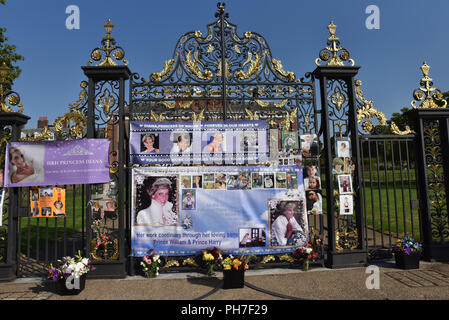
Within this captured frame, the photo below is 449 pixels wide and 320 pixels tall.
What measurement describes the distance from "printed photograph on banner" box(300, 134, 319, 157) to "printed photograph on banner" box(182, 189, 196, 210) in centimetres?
257

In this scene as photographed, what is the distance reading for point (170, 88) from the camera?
6.40 m

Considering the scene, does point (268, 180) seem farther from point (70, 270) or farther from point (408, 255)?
point (70, 270)

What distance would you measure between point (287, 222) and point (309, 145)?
174cm

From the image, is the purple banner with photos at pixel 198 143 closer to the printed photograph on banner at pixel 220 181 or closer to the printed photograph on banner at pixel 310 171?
the printed photograph on banner at pixel 220 181

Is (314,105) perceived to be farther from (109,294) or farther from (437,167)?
(109,294)

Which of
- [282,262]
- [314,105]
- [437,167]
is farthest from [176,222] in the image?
[437,167]

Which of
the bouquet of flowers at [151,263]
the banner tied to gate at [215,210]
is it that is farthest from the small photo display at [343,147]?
the bouquet of flowers at [151,263]

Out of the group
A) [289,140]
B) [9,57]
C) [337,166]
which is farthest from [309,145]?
[9,57]

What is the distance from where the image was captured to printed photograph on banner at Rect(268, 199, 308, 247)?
612cm

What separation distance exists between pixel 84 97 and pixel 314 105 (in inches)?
197

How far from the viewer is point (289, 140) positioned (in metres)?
6.32

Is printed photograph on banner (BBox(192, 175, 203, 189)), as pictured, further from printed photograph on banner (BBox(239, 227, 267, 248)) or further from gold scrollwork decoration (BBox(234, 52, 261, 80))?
gold scrollwork decoration (BBox(234, 52, 261, 80))

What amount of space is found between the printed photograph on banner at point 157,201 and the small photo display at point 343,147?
3.59 meters
